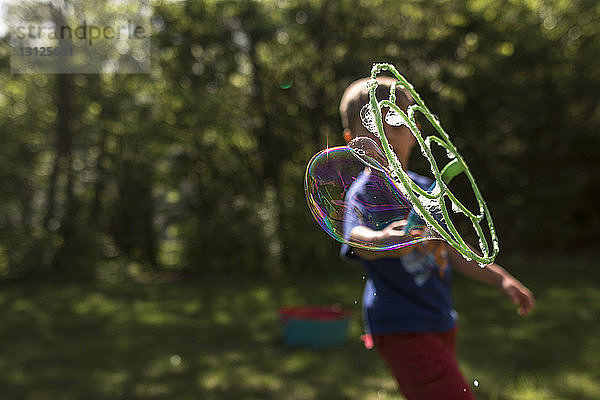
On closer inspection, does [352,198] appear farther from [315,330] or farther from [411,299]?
[315,330]

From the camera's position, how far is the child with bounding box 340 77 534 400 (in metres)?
1.81

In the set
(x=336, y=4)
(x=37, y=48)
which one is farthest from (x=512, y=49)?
(x=37, y=48)

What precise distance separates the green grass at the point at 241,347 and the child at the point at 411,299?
153 cm

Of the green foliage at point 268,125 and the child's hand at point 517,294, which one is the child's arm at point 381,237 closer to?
the child's hand at point 517,294

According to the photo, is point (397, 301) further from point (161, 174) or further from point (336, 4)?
point (161, 174)

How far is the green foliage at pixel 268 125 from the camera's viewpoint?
344 inches

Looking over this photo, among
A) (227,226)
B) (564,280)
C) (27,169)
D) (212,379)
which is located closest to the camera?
(212,379)

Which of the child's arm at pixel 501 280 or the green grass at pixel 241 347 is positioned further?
the green grass at pixel 241 347

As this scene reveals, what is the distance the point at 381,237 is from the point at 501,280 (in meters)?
0.57

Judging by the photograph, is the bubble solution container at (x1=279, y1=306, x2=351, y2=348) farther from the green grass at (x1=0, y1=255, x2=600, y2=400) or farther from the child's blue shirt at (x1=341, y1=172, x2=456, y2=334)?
the child's blue shirt at (x1=341, y1=172, x2=456, y2=334)

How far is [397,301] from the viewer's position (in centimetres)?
193

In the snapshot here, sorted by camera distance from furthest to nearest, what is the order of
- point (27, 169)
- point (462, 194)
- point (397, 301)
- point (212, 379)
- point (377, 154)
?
point (27, 169)
point (462, 194)
point (212, 379)
point (397, 301)
point (377, 154)

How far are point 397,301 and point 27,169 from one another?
9.52m

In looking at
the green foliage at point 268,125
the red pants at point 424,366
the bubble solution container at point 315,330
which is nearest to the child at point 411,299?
the red pants at point 424,366
